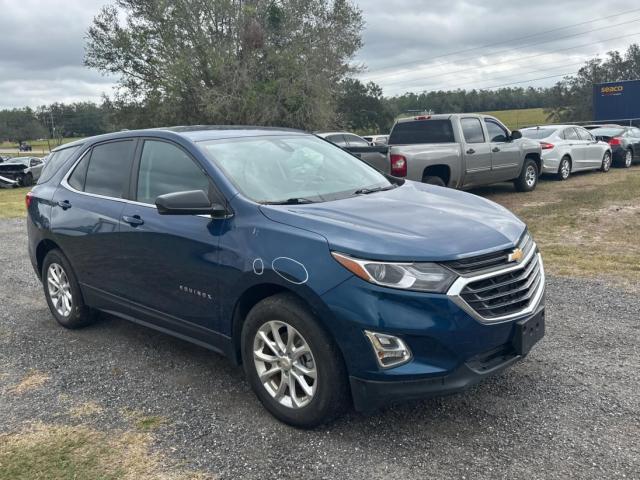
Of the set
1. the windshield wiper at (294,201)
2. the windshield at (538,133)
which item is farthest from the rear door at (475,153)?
the windshield wiper at (294,201)

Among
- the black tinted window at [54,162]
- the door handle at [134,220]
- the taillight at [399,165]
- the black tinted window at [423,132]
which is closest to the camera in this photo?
the door handle at [134,220]

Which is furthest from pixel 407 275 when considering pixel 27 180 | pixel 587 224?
pixel 27 180

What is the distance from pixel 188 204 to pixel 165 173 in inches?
32.3

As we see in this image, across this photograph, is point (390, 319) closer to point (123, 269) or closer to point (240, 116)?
point (123, 269)

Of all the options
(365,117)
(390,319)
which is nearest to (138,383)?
(390,319)

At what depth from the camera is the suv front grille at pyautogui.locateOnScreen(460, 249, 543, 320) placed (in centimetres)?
314

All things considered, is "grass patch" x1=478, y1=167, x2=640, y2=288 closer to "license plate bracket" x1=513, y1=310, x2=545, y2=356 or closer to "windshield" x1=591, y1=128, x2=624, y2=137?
"license plate bracket" x1=513, y1=310, x2=545, y2=356

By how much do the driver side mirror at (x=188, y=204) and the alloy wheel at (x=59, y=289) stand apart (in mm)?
2158

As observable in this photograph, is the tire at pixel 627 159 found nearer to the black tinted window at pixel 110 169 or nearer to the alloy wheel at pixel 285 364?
the black tinted window at pixel 110 169

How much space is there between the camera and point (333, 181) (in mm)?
4328

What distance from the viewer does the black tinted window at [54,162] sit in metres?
5.56

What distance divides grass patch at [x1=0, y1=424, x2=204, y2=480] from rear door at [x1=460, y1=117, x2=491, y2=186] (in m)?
9.39

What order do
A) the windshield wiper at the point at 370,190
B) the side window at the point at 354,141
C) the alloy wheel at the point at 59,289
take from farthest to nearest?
the side window at the point at 354,141 → the alloy wheel at the point at 59,289 → the windshield wiper at the point at 370,190

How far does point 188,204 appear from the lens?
365 centimetres
